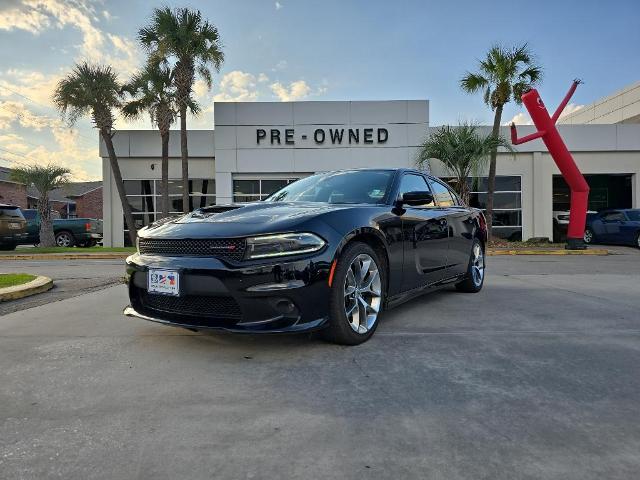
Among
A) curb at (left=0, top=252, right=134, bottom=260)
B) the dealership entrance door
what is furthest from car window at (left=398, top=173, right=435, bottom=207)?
the dealership entrance door

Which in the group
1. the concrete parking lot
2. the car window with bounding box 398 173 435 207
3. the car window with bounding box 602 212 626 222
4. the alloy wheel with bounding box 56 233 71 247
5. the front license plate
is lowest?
the concrete parking lot

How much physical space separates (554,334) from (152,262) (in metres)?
3.16

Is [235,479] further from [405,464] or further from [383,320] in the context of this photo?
[383,320]

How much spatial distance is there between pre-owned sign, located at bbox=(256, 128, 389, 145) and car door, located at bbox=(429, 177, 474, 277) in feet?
44.1

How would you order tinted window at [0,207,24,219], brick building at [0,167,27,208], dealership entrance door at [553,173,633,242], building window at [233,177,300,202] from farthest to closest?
brick building at [0,167,27,208]
dealership entrance door at [553,173,633,242]
building window at [233,177,300,202]
tinted window at [0,207,24,219]

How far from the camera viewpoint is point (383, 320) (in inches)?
162

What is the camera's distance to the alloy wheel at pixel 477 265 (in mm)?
5648

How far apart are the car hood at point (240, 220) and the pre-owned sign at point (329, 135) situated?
1522 centimetres

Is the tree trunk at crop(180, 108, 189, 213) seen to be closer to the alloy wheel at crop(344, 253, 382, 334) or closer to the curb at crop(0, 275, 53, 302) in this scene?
the curb at crop(0, 275, 53, 302)

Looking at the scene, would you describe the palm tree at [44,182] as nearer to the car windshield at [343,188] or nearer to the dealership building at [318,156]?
the dealership building at [318,156]

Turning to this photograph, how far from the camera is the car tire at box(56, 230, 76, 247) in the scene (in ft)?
65.2

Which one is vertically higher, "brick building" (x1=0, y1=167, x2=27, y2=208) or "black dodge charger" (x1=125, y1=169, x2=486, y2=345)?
"brick building" (x1=0, y1=167, x2=27, y2=208)

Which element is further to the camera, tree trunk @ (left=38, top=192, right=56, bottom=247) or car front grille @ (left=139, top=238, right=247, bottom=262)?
tree trunk @ (left=38, top=192, right=56, bottom=247)

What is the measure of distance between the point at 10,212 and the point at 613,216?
22022mm
